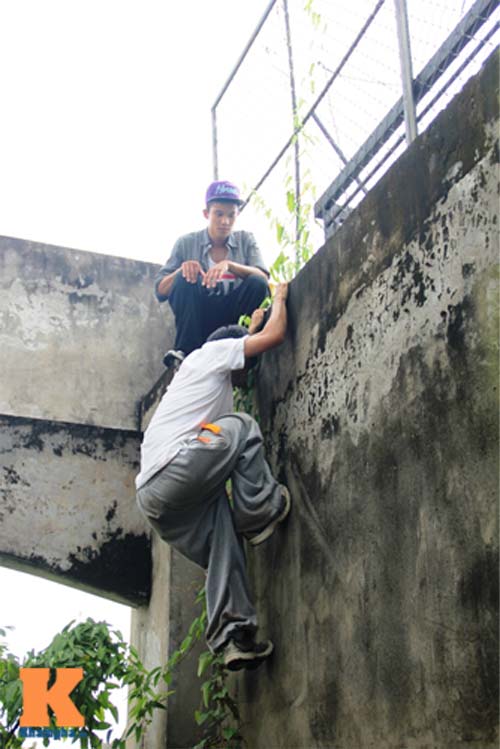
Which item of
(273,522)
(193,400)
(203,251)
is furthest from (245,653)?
(203,251)

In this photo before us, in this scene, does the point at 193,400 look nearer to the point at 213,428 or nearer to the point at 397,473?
the point at 213,428

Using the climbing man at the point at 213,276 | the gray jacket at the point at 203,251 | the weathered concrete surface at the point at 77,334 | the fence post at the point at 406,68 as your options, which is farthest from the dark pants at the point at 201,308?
the fence post at the point at 406,68

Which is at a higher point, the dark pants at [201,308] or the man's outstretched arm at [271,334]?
the dark pants at [201,308]

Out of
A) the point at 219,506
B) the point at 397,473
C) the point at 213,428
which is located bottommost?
the point at 397,473

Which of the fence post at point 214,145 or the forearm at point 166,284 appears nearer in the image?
the forearm at point 166,284

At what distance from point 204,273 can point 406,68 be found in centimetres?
137

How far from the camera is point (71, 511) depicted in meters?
5.22

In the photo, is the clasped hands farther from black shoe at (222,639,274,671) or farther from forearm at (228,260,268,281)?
black shoe at (222,639,274,671)

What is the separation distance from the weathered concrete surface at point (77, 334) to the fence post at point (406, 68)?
234 cm

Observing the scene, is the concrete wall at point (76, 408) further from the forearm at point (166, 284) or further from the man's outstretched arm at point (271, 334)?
the man's outstretched arm at point (271, 334)

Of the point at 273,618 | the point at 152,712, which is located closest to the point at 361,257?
the point at 273,618

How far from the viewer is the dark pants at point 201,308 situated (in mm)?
4688

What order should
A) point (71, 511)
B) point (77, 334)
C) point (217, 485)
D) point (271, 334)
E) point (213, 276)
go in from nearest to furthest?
point (217, 485)
point (271, 334)
point (213, 276)
point (71, 511)
point (77, 334)

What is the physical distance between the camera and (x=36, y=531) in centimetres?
514
